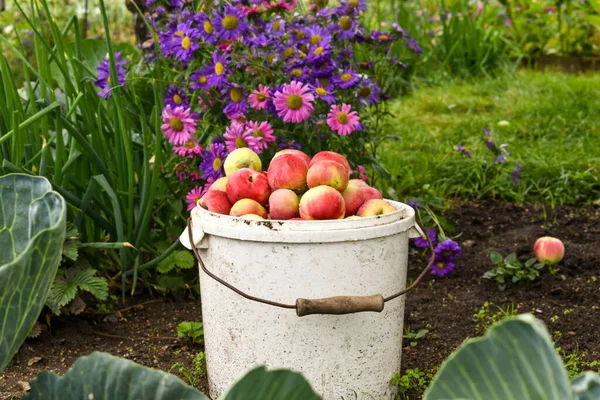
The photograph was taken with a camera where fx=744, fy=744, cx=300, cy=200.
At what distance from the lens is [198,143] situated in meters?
2.21

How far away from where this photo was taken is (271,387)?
2.29 feet

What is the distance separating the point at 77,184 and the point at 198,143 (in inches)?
15.3

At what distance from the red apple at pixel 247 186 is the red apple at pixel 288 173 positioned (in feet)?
0.08

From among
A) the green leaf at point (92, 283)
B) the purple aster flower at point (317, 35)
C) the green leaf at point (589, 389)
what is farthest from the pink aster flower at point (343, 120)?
the green leaf at point (589, 389)

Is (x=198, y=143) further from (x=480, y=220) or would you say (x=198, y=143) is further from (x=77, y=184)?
(x=480, y=220)

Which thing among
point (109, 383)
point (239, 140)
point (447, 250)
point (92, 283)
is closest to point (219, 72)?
point (239, 140)

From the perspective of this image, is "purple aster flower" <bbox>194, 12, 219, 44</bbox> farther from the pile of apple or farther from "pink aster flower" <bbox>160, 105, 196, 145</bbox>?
the pile of apple

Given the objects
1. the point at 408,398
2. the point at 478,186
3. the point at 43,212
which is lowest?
the point at 478,186

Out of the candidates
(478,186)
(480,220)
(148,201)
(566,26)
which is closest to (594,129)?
(478,186)

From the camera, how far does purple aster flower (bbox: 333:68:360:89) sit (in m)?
2.24

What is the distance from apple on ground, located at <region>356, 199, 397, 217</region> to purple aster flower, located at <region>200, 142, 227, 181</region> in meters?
0.58

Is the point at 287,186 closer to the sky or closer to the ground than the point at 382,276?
closer to the sky

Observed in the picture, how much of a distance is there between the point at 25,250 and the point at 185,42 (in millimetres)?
1550

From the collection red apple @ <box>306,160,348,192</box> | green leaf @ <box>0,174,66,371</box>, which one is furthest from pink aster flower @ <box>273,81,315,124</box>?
green leaf @ <box>0,174,66,371</box>
